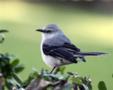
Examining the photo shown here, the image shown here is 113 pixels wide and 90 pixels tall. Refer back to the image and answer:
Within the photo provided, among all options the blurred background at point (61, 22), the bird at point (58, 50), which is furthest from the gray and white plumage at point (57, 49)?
the blurred background at point (61, 22)

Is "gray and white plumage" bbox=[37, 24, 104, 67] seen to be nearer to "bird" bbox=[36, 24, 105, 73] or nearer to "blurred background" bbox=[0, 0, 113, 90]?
"bird" bbox=[36, 24, 105, 73]

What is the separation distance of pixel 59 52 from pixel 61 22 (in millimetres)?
4369

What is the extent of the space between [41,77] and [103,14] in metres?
5.15

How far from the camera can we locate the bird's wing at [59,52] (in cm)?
131

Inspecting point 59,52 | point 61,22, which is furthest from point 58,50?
point 61,22

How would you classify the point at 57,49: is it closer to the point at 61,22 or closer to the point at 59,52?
the point at 59,52

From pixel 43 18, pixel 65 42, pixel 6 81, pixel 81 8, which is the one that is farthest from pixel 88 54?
pixel 81 8

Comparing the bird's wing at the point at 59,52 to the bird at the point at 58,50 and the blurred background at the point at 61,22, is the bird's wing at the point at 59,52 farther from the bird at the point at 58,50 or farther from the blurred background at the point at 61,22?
the blurred background at the point at 61,22

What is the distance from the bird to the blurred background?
8.59ft

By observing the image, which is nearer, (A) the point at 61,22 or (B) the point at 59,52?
(B) the point at 59,52

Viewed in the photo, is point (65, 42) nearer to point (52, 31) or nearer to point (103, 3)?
point (52, 31)

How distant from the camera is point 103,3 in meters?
6.57

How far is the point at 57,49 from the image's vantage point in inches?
52.1

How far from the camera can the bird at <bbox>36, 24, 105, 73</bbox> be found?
1.30 metres
